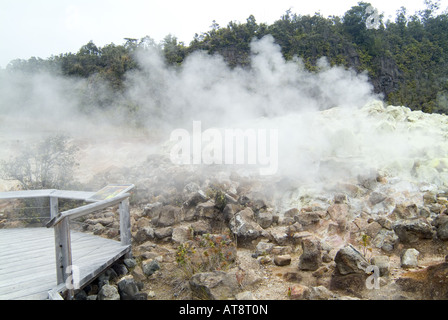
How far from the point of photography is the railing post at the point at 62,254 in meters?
2.79

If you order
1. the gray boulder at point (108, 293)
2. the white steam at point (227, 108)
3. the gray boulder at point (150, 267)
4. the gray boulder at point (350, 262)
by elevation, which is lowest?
the gray boulder at point (150, 267)

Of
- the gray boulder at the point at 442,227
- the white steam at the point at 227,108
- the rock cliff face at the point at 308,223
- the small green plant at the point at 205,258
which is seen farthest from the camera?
the white steam at the point at 227,108

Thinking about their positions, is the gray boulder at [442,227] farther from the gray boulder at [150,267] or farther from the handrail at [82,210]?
the handrail at [82,210]

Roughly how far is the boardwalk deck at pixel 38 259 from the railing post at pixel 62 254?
12cm

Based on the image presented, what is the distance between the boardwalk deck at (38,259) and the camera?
9.24 ft

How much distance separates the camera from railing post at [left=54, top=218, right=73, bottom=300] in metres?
2.79

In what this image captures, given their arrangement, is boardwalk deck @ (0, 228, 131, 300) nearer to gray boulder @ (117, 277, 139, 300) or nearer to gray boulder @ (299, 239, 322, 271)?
gray boulder @ (117, 277, 139, 300)

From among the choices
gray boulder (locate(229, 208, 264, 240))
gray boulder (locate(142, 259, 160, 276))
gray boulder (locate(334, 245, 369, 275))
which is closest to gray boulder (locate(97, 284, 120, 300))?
gray boulder (locate(142, 259, 160, 276))

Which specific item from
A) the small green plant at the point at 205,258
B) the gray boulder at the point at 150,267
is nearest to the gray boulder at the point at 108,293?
the gray boulder at the point at 150,267

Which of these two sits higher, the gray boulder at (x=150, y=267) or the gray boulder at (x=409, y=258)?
the gray boulder at (x=409, y=258)

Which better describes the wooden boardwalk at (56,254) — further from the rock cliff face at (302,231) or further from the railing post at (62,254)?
the rock cliff face at (302,231)

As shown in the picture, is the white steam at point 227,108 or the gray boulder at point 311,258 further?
the white steam at point 227,108

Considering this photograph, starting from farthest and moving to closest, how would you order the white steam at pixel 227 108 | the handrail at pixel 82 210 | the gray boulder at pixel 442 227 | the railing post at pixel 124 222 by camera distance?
the white steam at pixel 227 108
the railing post at pixel 124 222
the gray boulder at pixel 442 227
the handrail at pixel 82 210

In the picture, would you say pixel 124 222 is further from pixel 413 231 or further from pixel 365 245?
pixel 413 231
